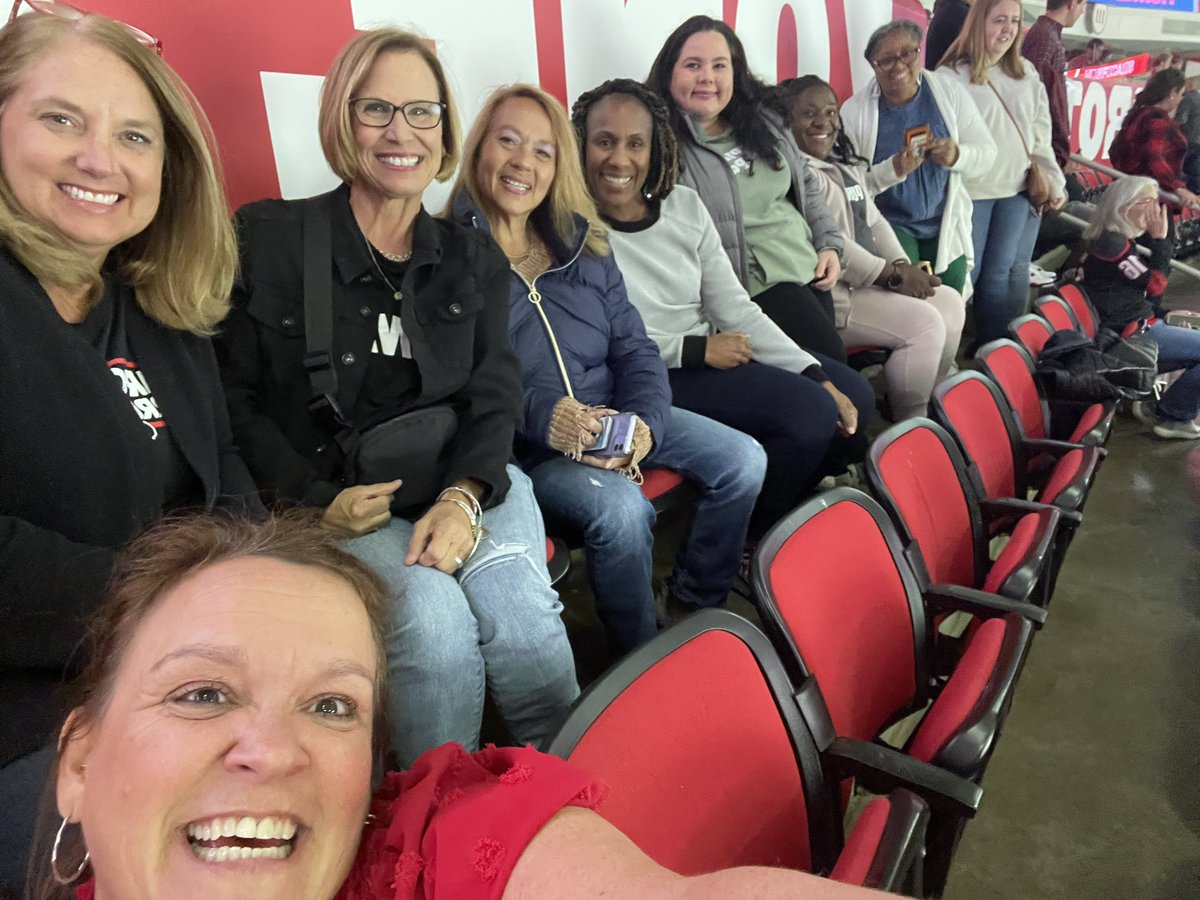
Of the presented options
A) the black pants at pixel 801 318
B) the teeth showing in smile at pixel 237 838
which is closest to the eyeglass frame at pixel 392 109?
the teeth showing in smile at pixel 237 838

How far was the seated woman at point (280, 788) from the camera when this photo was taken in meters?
0.57

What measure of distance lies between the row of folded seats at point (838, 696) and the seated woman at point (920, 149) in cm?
220

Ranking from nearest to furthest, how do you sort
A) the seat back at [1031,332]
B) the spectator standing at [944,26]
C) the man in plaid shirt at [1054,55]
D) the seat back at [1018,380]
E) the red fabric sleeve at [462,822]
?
1. the red fabric sleeve at [462,822]
2. the seat back at [1018,380]
3. the seat back at [1031,332]
4. the man in plaid shirt at [1054,55]
5. the spectator standing at [944,26]

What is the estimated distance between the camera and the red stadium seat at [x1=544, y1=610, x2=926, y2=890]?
79 centimetres

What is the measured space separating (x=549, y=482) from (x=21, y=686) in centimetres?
104

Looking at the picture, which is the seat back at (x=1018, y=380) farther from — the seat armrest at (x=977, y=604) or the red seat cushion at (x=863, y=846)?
the red seat cushion at (x=863, y=846)

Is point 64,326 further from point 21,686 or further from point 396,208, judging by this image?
point 396,208

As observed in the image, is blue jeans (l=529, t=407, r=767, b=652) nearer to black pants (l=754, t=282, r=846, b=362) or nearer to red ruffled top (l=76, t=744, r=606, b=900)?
black pants (l=754, t=282, r=846, b=362)

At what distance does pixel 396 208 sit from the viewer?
1542 mm

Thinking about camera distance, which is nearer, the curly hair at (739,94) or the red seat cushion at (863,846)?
the red seat cushion at (863,846)

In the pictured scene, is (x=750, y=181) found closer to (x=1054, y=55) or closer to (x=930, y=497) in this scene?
(x=930, y=497)

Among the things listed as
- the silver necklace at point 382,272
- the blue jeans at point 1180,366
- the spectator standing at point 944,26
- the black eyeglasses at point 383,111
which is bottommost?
the blue jeans at point 1180,366

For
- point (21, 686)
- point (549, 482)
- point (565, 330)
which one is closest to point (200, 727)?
point (21, 686)

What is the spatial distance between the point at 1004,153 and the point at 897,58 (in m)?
0.86
